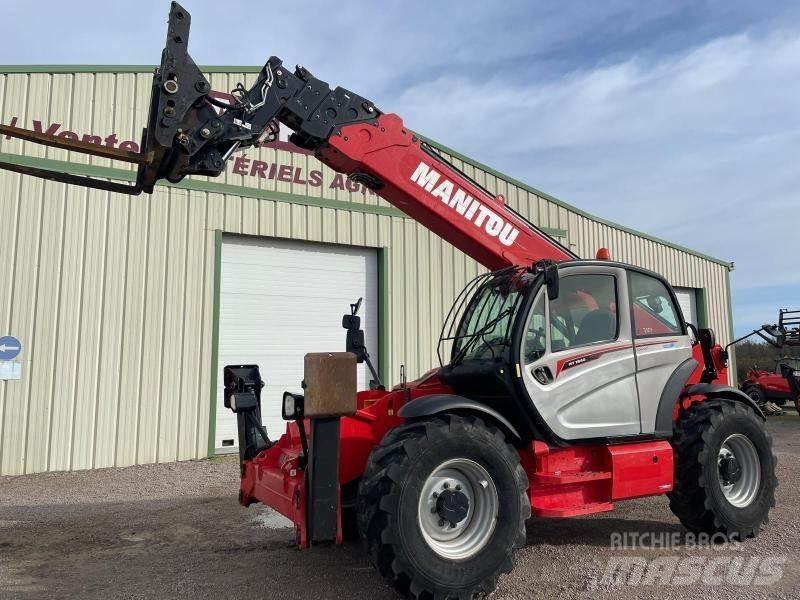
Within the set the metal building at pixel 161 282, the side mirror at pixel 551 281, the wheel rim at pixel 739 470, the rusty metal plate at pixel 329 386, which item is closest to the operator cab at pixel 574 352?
the side mirror at pixel 551 281

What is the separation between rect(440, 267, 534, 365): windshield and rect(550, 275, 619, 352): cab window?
0.34 metres

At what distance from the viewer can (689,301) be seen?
64.2ft

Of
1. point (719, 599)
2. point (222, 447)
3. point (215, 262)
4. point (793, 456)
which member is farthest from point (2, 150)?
point (793, 456)

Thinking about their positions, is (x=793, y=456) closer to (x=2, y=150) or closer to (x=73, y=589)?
(x=73, y=589)

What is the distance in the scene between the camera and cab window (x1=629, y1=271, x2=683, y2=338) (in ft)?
19.2

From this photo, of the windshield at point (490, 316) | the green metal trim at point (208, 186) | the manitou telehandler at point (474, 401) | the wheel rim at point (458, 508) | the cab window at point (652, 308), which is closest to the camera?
the manitou telehandler at point (474, 401)

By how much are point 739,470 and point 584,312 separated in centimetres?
217

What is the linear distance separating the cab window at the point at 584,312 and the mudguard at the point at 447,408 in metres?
0.81

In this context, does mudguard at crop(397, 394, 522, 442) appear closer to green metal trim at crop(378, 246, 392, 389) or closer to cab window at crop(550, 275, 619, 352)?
cab window at crop(550, 275, 619, 352)

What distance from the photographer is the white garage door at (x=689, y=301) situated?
1931cm

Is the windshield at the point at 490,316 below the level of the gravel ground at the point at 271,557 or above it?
above

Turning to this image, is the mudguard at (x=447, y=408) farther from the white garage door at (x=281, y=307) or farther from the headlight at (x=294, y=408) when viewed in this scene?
the white garage door at (x=281, y=307)

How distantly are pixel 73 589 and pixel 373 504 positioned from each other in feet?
8.30

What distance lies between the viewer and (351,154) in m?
5.72
